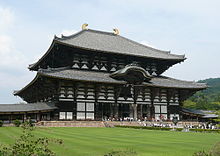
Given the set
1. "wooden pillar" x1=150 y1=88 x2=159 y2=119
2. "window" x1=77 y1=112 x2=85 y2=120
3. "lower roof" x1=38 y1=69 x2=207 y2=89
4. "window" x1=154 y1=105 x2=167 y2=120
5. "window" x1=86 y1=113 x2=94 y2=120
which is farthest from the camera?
"window" x1=154 y1=105 x2=167 y2=120

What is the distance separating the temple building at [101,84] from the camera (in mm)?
42688

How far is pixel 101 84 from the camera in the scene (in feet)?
148

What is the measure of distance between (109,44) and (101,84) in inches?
437

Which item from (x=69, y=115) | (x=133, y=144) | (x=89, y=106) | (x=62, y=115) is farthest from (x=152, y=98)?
(x=133, y=144)

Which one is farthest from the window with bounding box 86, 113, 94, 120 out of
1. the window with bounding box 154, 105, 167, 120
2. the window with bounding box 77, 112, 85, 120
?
the window with bounding box 154, 105, 167, 120

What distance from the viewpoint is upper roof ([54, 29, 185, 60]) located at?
157 feet

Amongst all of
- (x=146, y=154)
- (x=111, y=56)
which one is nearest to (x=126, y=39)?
(x=111, y=56)

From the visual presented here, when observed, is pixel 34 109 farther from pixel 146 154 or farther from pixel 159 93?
pixel 146 154

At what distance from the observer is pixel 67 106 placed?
142ft

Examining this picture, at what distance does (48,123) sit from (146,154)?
90.0ft

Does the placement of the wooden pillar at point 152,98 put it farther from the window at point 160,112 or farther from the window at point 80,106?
the window at point 80,106

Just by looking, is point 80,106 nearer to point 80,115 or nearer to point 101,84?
point 80,115

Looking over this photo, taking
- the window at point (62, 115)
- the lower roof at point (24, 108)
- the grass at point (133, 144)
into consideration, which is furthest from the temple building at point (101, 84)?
the grass at point (133, 144)

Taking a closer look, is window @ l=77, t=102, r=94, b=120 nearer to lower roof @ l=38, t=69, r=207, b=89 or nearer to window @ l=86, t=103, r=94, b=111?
window @ l=86, t=103, r=94, b=111
